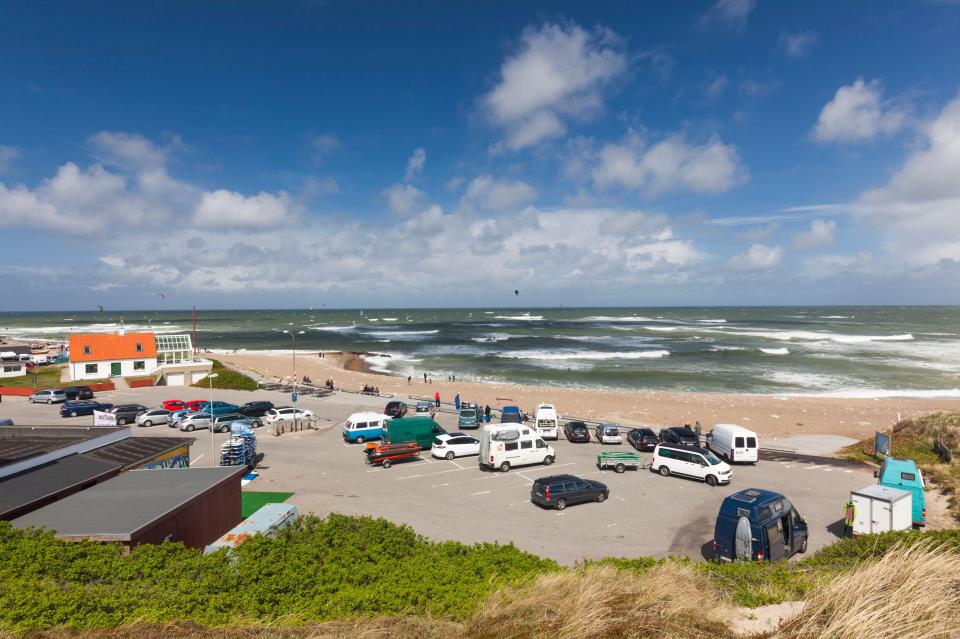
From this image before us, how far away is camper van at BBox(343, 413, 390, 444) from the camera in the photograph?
28.3 meters

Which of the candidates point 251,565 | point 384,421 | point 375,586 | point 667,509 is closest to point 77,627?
point 251,565

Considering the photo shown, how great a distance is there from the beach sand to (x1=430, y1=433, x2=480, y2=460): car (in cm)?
A: 1232

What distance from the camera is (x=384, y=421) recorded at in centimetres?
2875

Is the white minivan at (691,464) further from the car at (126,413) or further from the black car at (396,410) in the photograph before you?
the car at (126,413)

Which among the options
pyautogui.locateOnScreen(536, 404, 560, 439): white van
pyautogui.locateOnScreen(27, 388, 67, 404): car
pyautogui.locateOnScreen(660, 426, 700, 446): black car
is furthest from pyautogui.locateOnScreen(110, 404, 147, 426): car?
pyautogui.locateOnScreen(660, 426, 700, 446): black car

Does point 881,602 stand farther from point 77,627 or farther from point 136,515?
point 136,515

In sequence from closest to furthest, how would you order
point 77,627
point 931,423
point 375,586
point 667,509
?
1. point 77,627
2. point 375,586
3. point 667,509
4. point 931,423

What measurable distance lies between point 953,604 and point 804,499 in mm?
15473

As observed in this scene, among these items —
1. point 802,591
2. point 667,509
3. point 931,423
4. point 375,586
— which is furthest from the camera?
point 931,423

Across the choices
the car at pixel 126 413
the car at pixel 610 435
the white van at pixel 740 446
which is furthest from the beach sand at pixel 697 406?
the car at pixel 126 413

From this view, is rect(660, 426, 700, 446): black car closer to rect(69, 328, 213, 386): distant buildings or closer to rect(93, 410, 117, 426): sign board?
rect(93, 410, 117, 426): sign board

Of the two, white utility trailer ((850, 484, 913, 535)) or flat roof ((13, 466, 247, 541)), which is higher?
flat roof ((13, 466, 247, 541))

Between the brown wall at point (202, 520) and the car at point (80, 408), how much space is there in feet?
84.6

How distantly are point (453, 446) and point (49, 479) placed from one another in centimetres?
1592
